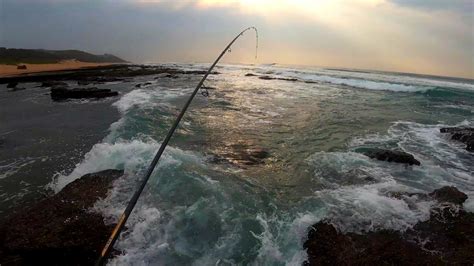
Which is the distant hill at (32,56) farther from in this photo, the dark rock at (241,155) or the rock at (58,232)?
the rock at (58,232)

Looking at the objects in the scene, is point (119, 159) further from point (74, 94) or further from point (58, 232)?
point (74, 94)

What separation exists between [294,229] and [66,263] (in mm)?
3925

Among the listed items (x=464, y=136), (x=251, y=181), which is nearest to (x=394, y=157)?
(x=251, y=181)

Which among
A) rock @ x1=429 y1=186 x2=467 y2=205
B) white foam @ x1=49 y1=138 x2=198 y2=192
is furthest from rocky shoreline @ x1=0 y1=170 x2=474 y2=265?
white foam @ x1=49 y1=138 x2=198 y2=192

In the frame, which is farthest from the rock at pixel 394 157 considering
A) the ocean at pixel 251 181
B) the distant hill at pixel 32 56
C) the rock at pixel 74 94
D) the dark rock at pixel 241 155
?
the distant hill at pixel 32 56

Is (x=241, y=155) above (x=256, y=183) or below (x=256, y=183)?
above

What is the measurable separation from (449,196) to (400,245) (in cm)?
263

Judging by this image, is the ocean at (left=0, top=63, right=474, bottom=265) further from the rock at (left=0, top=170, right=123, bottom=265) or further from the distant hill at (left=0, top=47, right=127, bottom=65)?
the distant hill at (left=0, top=47, right=127, bottom=65)

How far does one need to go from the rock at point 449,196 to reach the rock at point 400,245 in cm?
63

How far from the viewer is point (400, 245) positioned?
5.72 m

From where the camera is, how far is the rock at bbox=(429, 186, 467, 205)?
23.9ft

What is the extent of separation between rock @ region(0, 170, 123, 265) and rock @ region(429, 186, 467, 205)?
6.95 metres

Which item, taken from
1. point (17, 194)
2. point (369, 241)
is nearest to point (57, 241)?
point (17, 194)

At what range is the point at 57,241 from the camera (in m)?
5.62
